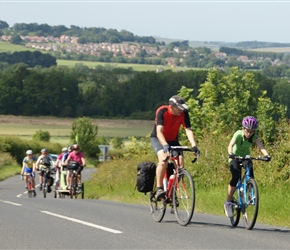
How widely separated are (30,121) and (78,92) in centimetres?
2292

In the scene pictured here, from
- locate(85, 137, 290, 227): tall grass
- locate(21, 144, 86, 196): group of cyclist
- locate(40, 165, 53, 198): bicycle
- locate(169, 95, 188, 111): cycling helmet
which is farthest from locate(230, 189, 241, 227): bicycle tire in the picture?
locate(40, 165, 53, 198): bicycle

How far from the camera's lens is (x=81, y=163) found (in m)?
28.4

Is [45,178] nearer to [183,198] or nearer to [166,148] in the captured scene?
[183,198]

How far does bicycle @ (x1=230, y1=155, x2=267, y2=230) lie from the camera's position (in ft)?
41.9

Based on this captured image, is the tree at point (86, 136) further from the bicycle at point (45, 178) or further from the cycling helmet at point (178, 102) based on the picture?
the cycling helmet at point (178, 102)

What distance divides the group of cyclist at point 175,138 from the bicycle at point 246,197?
9cm

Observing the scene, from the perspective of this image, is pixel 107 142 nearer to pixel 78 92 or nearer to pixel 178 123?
pixel 78 92

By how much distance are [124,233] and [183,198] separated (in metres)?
1.55

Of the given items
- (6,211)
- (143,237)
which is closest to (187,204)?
(143,237)

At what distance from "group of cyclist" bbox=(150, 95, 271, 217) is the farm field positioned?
306 feet

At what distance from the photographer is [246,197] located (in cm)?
1316

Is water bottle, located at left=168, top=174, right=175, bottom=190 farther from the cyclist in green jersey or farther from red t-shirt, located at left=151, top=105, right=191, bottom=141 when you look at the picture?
the cyclist in green jersey

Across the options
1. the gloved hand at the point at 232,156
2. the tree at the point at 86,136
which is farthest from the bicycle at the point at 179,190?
the tree at the point at 86,136

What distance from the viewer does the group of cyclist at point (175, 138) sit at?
13.0m
